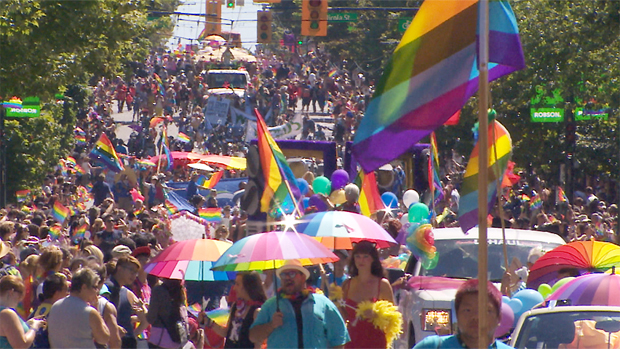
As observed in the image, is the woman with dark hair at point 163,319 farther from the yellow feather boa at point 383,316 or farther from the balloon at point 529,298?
the balloon at point 529,298

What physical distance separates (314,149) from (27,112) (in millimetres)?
6060

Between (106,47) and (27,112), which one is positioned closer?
(106,47)

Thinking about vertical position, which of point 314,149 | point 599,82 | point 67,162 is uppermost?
point 599,82

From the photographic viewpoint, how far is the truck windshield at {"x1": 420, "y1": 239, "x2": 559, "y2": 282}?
10.2 meters

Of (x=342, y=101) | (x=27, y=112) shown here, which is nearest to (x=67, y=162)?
(x=27, y=112)

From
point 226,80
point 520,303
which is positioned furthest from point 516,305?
point 226,80

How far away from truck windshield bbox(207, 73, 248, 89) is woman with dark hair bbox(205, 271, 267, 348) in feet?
163

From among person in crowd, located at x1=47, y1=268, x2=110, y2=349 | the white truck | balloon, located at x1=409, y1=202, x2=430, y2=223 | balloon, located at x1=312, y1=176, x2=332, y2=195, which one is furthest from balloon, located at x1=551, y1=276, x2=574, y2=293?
balloon, located at x1=312, y1=176, x2=332, y2=195

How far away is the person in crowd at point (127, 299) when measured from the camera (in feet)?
27.8

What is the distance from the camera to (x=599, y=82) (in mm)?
19891

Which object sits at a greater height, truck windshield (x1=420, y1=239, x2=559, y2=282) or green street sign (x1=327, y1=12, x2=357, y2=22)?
green street sign (x1=327, y1=12, x2=357, y2=22)

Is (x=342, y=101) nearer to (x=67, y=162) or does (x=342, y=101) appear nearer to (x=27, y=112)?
→ (x=67, y=162)

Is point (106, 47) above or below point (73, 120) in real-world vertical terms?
above

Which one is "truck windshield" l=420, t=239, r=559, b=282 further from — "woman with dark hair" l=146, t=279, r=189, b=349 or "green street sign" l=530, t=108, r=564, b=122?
"green street sign" l=530, t=108, r=564, b=122
